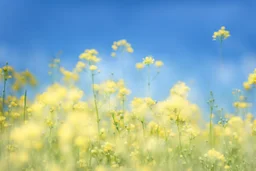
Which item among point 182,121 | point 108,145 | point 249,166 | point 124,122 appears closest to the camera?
point 108,145

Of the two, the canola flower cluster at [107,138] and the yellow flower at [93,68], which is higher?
the yellow flower at [93,68]

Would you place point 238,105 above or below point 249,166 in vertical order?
above

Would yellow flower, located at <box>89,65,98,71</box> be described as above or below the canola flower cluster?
above

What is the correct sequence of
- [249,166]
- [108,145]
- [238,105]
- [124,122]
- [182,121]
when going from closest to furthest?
[108,145] < [182,121] < [249,166] < [124,122] < [238,105]

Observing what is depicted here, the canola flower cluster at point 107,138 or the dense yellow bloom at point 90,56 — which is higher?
the dense yellow bloom at point 90,56

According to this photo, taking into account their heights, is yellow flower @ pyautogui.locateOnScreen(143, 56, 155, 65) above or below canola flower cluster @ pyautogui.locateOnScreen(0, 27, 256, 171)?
above

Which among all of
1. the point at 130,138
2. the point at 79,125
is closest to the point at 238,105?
the point at 130,138

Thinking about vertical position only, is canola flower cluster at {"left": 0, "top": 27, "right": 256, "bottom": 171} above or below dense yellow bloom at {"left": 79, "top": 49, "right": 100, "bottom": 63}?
below

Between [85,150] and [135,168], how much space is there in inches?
29.1

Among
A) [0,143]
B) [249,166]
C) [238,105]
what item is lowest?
[249,166]

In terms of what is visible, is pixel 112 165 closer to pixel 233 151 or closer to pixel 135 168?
pixel 135 168

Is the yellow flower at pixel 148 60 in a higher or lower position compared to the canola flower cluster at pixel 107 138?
higher

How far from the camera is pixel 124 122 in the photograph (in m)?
4.97

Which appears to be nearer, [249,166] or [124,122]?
[249,166]
